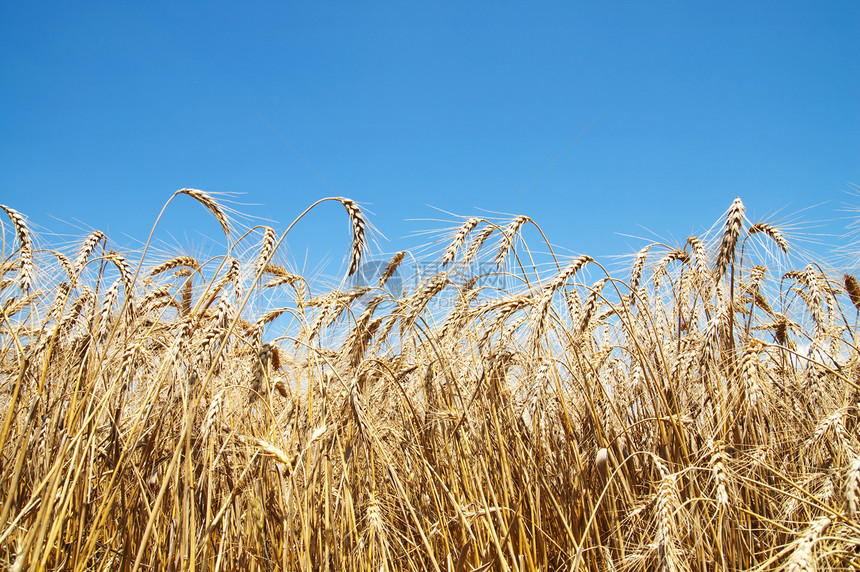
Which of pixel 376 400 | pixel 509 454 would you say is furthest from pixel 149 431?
pixel 509 454

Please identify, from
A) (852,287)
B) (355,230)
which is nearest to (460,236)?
(355,230)

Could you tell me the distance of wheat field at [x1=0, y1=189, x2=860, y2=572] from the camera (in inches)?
73.0

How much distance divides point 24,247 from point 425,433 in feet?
7.74

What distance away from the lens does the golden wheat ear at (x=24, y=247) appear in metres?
2.44

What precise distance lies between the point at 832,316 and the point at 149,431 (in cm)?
445

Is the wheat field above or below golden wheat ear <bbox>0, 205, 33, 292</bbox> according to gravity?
below

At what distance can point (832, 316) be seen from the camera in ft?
11.7

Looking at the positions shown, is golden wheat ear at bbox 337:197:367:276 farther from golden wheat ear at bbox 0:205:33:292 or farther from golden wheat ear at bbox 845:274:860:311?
golden wheat ear at bbox 845:274:860:311

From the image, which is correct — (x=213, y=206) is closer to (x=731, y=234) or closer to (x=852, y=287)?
(x=731, y=234)

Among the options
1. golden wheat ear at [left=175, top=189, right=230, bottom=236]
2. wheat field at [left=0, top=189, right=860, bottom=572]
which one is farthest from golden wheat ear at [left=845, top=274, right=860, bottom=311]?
golden wheat ear at [left=175, top=189, right=230, bottom=236]

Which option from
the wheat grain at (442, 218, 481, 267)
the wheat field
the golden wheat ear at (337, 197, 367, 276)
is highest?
the wheat grain at (442, 218, 481, 267)

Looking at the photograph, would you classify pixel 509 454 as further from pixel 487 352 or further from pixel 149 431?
pixel 149 431

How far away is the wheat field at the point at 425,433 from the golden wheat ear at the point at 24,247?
12 millimetres

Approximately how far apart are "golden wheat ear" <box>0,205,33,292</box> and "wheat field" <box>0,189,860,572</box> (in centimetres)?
1
